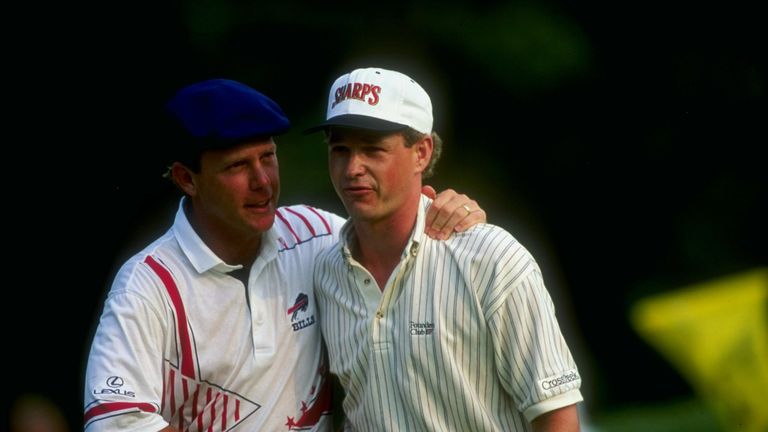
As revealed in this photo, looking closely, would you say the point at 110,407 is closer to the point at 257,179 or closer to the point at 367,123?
the point at 257,179

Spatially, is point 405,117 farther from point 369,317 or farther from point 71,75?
point 71,75

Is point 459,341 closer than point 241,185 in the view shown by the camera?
Yes

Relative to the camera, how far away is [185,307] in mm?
3762

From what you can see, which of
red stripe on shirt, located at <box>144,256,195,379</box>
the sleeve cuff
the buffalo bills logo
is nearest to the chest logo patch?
the buffalo bills logo

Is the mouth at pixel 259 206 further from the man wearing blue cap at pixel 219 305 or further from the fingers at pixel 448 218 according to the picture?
the fingers at pixel 448 218

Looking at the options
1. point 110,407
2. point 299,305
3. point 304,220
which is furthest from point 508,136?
point 110,407

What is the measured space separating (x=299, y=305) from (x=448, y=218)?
1.64 ft

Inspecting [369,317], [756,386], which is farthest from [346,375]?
[756,386]

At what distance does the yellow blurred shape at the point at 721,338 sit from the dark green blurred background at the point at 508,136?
85mm

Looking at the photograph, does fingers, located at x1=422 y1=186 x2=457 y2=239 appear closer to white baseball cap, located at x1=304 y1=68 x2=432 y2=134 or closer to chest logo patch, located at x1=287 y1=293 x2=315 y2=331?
white baseball cap, located at x1=304 y1=68 x2=432 y2=134

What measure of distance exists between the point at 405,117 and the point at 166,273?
0.73 metres

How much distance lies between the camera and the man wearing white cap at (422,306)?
354cm

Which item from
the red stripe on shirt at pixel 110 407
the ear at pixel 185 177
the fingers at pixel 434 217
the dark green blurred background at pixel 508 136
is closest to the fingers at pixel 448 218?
the fingers at pixel 434 217

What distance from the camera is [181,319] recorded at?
375cm
